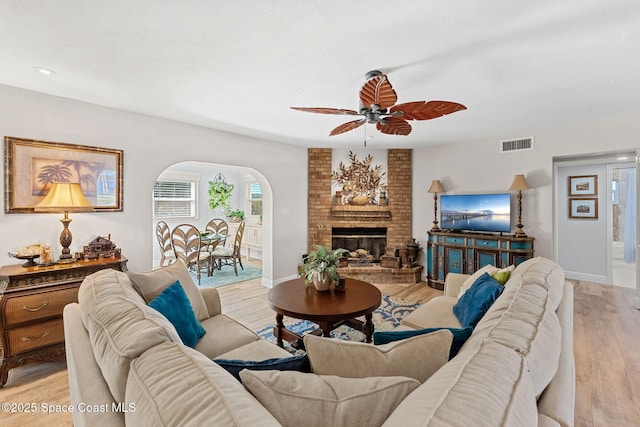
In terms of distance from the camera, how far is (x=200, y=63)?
213 centimetres

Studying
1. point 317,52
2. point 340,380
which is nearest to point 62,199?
point 317,52

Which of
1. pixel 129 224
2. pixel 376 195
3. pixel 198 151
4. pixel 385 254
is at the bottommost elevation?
pixel 385 254

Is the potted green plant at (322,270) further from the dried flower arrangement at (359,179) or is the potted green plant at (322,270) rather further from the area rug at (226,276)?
the dried flower arrangement at (359,179)

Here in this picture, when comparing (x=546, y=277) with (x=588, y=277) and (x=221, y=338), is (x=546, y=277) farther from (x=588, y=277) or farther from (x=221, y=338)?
(x=588, y=277)

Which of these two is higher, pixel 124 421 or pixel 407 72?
pixel 407 72

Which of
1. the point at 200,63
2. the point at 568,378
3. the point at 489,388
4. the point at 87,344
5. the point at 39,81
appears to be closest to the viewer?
the point at 489,388

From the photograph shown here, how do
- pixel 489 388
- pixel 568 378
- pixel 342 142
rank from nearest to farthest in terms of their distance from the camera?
pixel 489 388 → pixel 568 378 → pixel 342 142

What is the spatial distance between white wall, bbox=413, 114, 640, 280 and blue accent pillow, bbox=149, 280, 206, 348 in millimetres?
4005

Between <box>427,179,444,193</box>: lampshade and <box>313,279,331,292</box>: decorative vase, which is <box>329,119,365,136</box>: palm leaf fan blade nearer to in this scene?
<box>313,279,331,292</box>: decorative vase

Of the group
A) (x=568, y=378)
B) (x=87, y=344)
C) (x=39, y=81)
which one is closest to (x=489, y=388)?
(x=568, y=378)

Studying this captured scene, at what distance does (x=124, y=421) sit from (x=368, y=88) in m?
1.98

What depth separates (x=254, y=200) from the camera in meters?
7.07

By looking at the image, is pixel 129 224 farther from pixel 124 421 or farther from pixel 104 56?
pixel 124 421

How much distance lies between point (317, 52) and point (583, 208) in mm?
5274
